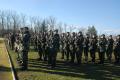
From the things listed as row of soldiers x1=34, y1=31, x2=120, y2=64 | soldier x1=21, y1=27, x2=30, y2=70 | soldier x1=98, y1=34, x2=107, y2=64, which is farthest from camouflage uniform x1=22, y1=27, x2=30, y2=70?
soldier x1=98, y1=34, x2=107, y2=64

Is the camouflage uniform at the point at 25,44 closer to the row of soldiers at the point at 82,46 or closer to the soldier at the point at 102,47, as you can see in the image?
the row of soldiers at the point at 82,46

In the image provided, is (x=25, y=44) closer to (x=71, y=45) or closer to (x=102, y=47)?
(x=71, y=45)

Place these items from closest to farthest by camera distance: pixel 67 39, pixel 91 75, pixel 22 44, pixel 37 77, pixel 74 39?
1. pixel 37 77
2. pixel 91 75
3. pixel 22 44
4. pixel 74 39
5. pixel 67 39

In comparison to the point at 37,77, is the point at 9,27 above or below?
above

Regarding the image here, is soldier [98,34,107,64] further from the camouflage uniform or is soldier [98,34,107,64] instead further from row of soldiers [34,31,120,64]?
the camouflage uniform

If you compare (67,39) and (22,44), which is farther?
(67,39)

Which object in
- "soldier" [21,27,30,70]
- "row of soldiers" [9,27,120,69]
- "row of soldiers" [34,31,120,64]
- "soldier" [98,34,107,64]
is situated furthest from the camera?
"soldier" [98,34,107,64]

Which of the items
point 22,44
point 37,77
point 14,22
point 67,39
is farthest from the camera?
point 14,22

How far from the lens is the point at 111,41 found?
22.0 meters

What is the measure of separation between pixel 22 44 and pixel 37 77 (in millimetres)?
3123

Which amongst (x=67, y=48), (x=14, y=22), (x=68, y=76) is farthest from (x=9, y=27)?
(x=68, y=76)

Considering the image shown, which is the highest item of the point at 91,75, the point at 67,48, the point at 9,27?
the point at 9,27

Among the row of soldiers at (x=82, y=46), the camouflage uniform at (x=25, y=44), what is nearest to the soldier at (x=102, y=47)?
the row of soldiers at (x=82, y=46)

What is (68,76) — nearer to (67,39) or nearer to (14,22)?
(67,39)
